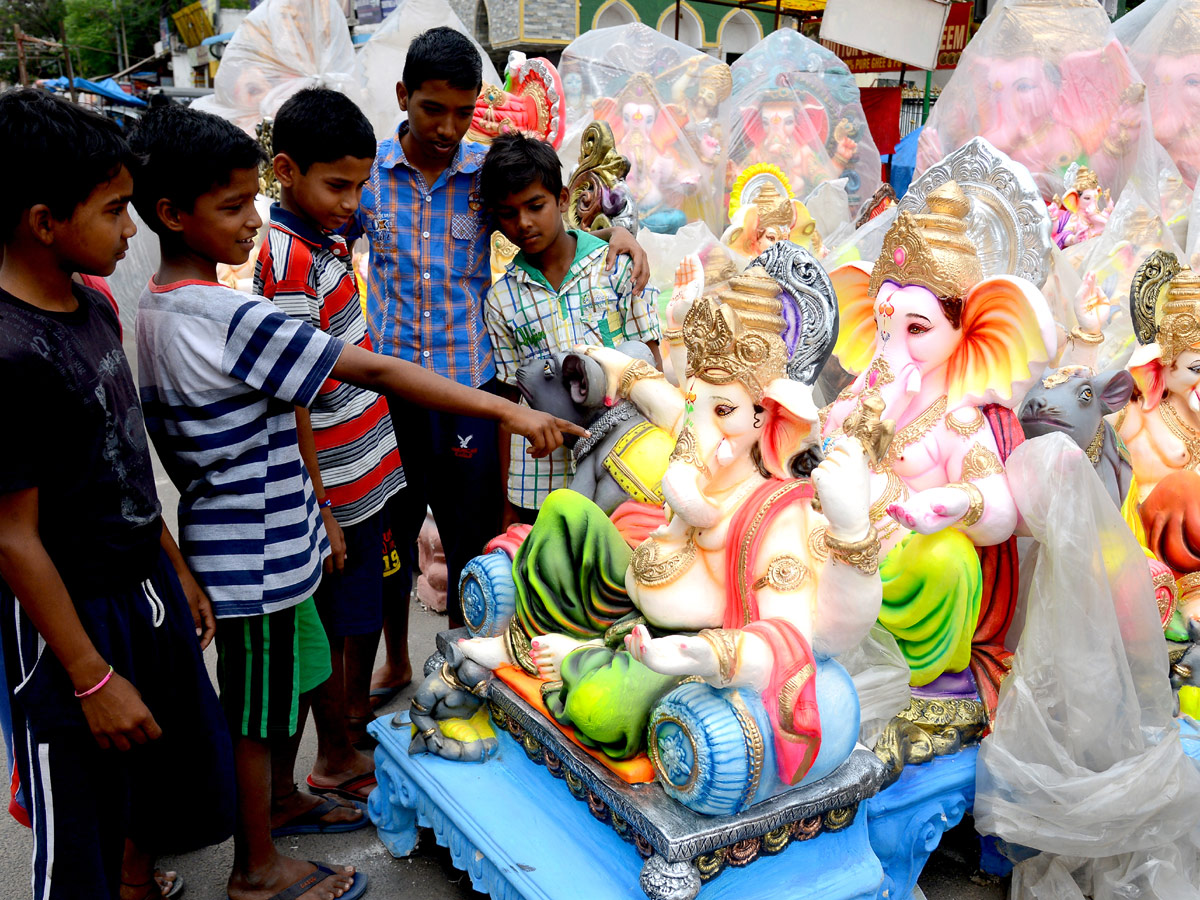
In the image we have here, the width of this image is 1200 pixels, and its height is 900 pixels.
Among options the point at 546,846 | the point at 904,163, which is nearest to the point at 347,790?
the point at 546,846

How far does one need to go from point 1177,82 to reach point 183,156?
23.9 feet

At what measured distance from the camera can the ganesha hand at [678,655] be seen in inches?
63.5

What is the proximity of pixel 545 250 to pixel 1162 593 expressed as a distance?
1.78m

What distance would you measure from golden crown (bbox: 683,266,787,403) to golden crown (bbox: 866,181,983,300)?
1.95ft

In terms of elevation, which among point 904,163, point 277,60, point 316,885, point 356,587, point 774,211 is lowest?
point 316,885

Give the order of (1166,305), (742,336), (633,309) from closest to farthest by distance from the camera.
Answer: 1. (742,336)
2. (1166,305)
3. (633,309)

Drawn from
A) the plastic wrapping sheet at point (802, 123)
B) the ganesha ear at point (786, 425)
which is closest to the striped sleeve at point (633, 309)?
the ganesha ear at point (786, 425)

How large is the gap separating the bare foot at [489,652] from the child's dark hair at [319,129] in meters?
1.14

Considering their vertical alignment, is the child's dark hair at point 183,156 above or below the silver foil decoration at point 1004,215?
above

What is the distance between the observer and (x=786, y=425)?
1.88 meters

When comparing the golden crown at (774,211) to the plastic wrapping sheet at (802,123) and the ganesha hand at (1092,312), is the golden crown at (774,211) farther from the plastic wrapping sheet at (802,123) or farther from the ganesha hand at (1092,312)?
the plastic wrapping sheet at (802,123)

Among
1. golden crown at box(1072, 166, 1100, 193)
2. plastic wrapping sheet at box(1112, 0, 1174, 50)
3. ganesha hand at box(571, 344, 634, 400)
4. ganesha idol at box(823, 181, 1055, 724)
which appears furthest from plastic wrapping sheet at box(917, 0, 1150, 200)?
ganesha hand at box(571, 344, 634, 400)

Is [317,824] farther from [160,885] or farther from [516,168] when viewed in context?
Answer: [516,168]

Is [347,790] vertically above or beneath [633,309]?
beneath
